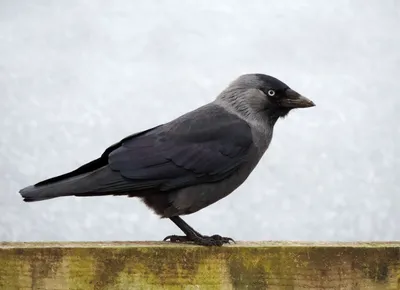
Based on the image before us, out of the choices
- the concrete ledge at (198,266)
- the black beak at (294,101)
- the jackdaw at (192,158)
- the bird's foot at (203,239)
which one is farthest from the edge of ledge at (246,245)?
the black beak at (294,101)

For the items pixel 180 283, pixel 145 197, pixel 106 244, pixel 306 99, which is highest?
pixel 306 99

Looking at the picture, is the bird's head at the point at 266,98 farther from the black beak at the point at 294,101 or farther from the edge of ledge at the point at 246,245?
the edge of ledge at the point at 246,245

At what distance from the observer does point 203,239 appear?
9.87ft

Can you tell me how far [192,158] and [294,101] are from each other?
0.64 meters

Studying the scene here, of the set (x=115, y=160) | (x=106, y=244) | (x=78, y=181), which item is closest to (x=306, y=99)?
(x=115, y=160)

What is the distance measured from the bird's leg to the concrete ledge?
1.22ft

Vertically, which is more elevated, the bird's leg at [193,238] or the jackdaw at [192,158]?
the jackdaw at [192,158]

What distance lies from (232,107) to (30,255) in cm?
177

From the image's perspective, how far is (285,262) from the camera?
7.57 ft

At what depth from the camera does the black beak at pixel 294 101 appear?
354cm

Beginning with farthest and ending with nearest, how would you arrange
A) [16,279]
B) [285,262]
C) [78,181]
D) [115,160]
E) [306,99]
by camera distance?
[306,99] < [115,160] < [78,181] < [285,262] < [16,279]

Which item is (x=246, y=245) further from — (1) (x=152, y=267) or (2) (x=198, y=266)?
(1) (x=152, y=267)

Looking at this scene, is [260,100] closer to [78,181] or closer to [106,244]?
[78,181]

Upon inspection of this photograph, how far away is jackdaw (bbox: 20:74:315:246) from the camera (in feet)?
10.3
